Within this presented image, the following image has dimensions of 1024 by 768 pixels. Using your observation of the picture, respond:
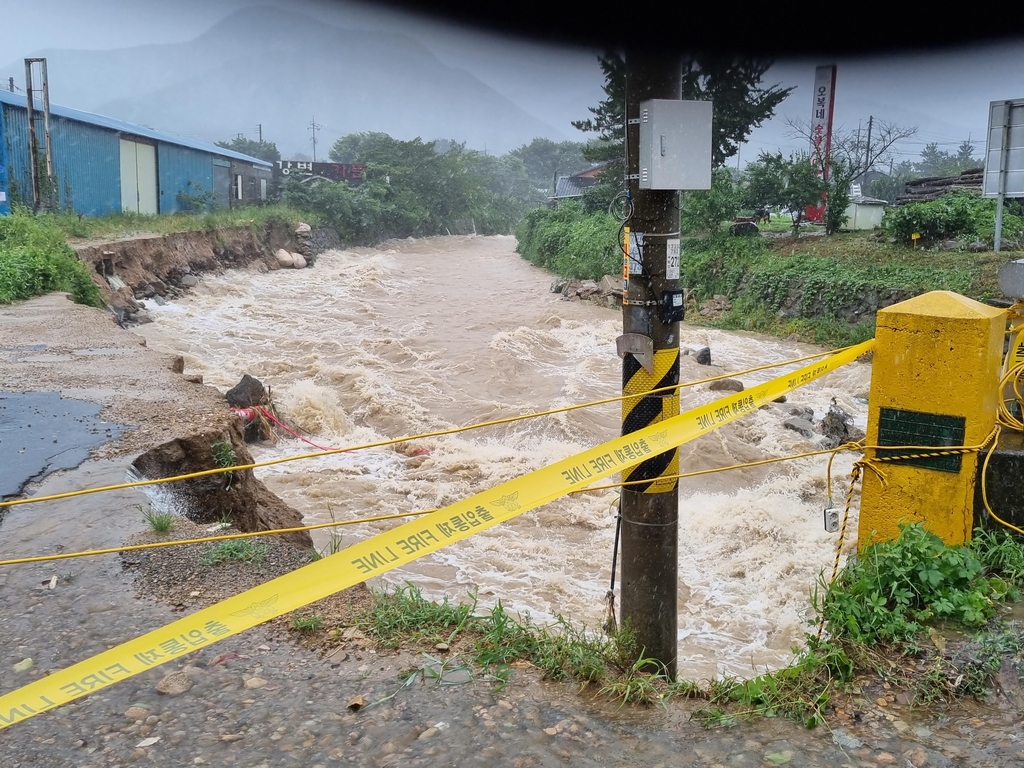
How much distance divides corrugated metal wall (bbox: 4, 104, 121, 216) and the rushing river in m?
4.77

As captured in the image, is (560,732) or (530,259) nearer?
(560,732)

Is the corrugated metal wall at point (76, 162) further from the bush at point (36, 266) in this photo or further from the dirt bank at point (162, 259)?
the bush at point (36, 266)

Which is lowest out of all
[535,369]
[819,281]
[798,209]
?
[535,369]

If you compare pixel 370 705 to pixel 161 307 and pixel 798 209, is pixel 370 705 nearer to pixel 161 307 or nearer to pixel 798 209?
pixel 161 307

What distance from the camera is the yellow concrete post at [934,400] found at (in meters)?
3.64

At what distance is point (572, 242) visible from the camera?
31.7m

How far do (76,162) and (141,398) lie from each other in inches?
798

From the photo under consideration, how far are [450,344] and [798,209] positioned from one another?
38.4 ft

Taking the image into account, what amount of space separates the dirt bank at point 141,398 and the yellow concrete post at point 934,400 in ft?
12.9

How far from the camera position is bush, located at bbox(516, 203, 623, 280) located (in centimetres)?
2711

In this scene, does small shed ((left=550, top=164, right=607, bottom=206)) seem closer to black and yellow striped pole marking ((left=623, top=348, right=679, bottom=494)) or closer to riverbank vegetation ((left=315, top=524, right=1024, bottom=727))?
black and yellow striped pole marking ((left=623, top=348, right=679, bottom=494))

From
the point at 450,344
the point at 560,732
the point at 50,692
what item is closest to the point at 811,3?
the point at 560,732

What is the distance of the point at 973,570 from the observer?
3.50 meters

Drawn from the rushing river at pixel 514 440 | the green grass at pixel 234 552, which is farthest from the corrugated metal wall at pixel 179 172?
the green grass at pixel 234 552
